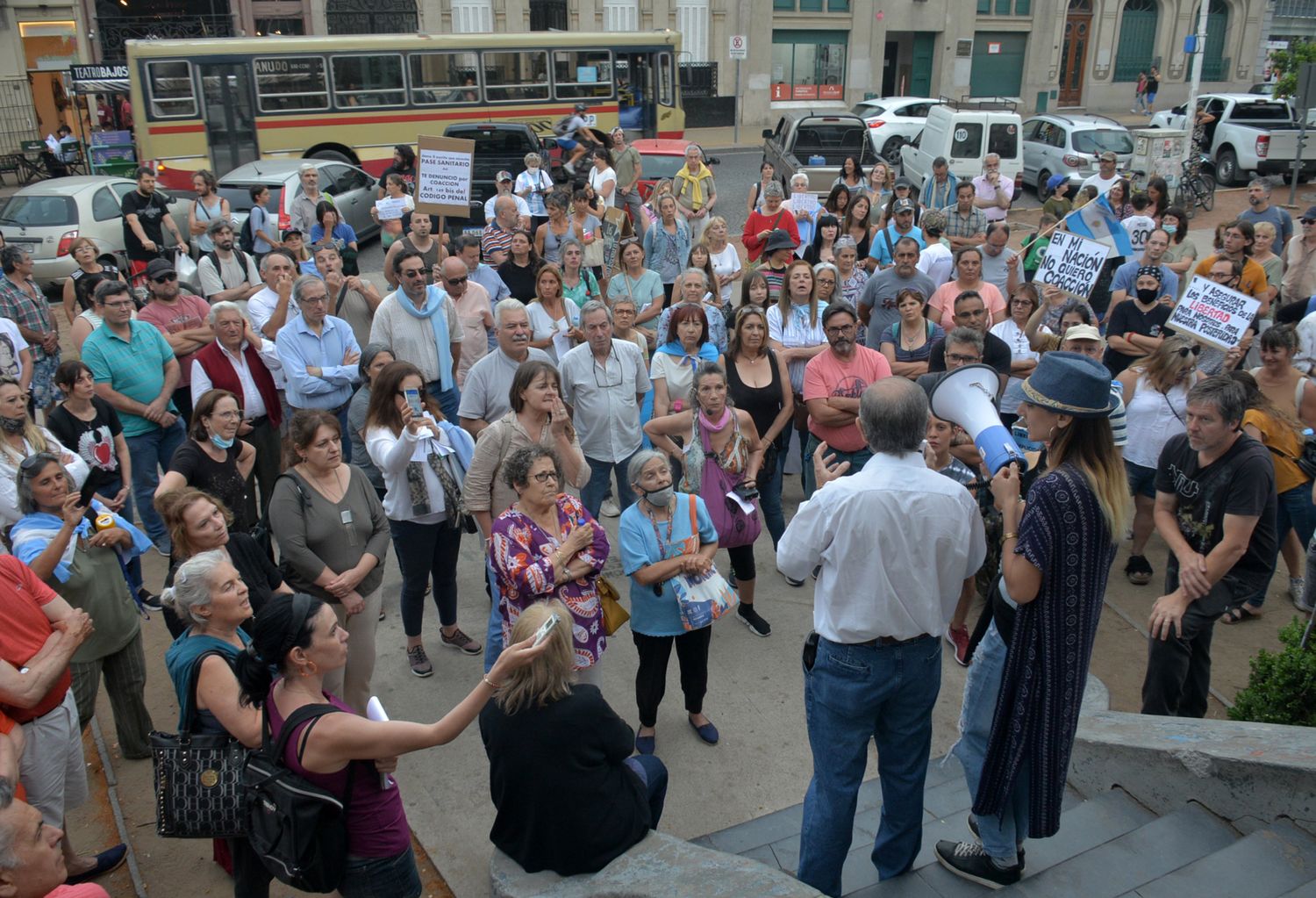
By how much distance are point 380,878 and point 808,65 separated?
35.8m

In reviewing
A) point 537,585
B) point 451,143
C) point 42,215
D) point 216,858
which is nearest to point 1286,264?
point 451,143

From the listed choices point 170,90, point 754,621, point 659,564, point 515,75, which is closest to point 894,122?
point 515,75

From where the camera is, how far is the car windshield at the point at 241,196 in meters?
14.1

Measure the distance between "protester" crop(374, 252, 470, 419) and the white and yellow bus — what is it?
13378mm

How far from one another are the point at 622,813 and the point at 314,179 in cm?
1000

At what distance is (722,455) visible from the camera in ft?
18.7

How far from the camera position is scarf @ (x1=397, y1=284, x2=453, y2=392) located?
6.79 meters

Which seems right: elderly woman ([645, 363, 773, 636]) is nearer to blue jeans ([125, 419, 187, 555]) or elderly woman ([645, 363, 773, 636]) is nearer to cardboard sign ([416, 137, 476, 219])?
blue jeans ([125, 419, 187, 555])

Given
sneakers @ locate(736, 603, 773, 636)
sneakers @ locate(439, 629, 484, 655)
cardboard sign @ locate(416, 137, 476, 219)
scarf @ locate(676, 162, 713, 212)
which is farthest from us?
scarf @ locate(676, 162, 713, 212)

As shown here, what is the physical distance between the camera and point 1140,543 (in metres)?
6.56

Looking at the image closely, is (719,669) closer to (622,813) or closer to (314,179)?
(622,813)

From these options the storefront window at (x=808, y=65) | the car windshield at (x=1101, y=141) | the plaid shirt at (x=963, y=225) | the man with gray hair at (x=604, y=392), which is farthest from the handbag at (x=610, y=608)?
the storefront window at (x=808, y=65)

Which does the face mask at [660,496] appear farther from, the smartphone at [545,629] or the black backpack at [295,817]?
the black backpack at [295,817]

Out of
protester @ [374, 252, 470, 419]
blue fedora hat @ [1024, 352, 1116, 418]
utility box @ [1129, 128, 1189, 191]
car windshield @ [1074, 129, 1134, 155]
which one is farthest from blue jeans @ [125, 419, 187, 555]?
car windshield @ [1074, 129, 1134, 155]
